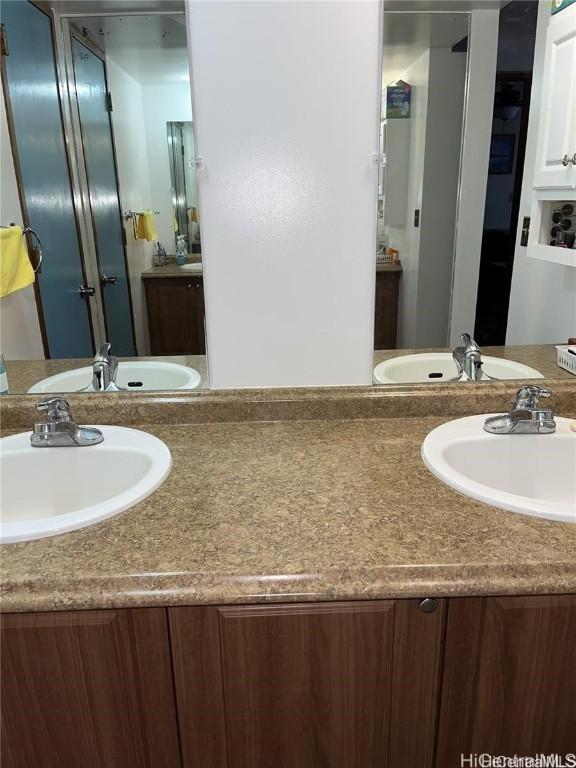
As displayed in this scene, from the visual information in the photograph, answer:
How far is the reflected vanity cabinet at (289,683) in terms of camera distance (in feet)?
2.61

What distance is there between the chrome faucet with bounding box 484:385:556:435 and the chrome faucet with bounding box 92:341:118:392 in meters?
0.89

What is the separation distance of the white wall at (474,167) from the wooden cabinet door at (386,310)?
A: 6.1 inches

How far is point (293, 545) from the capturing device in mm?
838

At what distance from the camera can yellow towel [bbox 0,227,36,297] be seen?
1233mm

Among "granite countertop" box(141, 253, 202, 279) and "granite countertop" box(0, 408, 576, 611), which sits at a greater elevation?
"granite countertop" box(141, 253, 202, 279)

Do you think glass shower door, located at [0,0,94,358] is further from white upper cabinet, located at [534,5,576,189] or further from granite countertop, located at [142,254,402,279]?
white upper cabinet, located at [534,5,576,189]

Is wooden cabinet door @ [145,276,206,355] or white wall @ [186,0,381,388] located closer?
white wall @ [186,0,381,388]

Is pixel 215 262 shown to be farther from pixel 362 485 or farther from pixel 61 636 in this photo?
pixel 61 636

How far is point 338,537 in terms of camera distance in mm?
855

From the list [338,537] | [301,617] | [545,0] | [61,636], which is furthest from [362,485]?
[545,0]

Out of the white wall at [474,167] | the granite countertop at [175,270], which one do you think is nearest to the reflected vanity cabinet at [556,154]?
the white wall at [474,167]

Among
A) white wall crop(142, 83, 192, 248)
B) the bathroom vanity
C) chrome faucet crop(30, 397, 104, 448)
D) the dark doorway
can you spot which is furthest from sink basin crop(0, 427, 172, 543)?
the dark doorway

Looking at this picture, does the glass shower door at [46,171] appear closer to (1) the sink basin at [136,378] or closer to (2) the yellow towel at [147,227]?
(1) the sink basin at [136,378]

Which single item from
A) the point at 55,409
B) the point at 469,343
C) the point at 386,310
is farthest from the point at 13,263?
the point at 469,343
